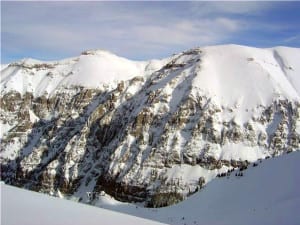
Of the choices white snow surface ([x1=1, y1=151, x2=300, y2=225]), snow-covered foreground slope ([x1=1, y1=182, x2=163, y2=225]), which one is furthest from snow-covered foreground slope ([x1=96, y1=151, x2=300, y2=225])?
snow-covered foreground slope ([x1=1, y1=182, x2=163, y2=225])

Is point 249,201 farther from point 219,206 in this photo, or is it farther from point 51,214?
point 51,214

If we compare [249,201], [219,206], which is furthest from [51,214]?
[219,206]

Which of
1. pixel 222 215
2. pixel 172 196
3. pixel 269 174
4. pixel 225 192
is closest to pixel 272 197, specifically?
pixel 222 215

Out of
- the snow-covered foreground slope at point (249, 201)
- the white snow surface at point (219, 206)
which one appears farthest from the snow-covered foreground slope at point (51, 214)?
the snow-covered foreground slope at point (249, 201)

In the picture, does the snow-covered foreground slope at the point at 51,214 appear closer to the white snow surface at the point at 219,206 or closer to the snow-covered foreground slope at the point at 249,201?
the white snow surface at the point at 219,206

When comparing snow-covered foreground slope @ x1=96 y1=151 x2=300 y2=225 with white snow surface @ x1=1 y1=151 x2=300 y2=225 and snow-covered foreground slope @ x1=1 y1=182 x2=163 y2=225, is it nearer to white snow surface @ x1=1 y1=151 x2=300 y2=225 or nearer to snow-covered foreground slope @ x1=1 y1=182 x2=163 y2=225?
white snow surface @ x1=1 y1=151 x2=300 y2=225

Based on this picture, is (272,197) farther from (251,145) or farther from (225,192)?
(251,145)
